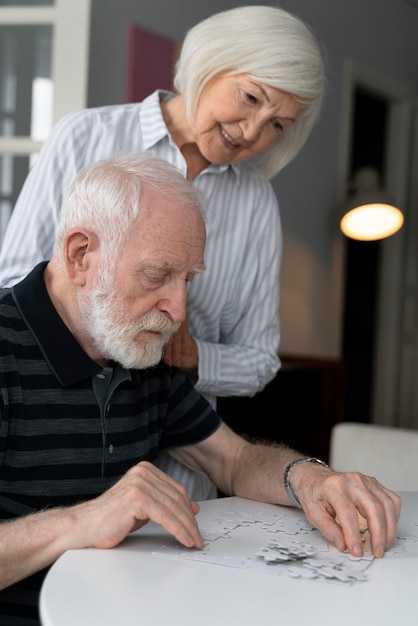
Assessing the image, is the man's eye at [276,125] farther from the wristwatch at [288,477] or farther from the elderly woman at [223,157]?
the wristwatch at [288,477]

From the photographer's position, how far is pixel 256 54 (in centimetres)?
199

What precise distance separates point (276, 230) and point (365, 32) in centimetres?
408

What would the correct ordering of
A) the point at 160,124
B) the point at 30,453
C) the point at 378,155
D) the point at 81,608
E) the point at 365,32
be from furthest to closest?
the point at 378,155
the point at 365,32
the point at 160,124
the point at 30,453
the point at 81,608

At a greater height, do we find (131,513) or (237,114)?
(237,114)

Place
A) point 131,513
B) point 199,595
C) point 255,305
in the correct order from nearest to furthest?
point 199,595 < point 131,513 < point 255,305

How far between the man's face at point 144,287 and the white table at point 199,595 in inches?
15.3

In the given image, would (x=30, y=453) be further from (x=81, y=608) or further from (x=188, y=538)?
(x=81, y=608)

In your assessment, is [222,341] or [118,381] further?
[222,341]

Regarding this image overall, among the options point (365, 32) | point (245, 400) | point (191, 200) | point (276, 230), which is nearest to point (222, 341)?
point (276, 230)

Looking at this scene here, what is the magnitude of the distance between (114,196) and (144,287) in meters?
0.16

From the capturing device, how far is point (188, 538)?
54.9 inches

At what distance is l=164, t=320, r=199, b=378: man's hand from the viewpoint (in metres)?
2.00

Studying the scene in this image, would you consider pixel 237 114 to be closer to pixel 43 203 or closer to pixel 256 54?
pixel 256 54

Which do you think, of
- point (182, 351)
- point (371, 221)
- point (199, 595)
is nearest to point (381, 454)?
point (182, 351)
